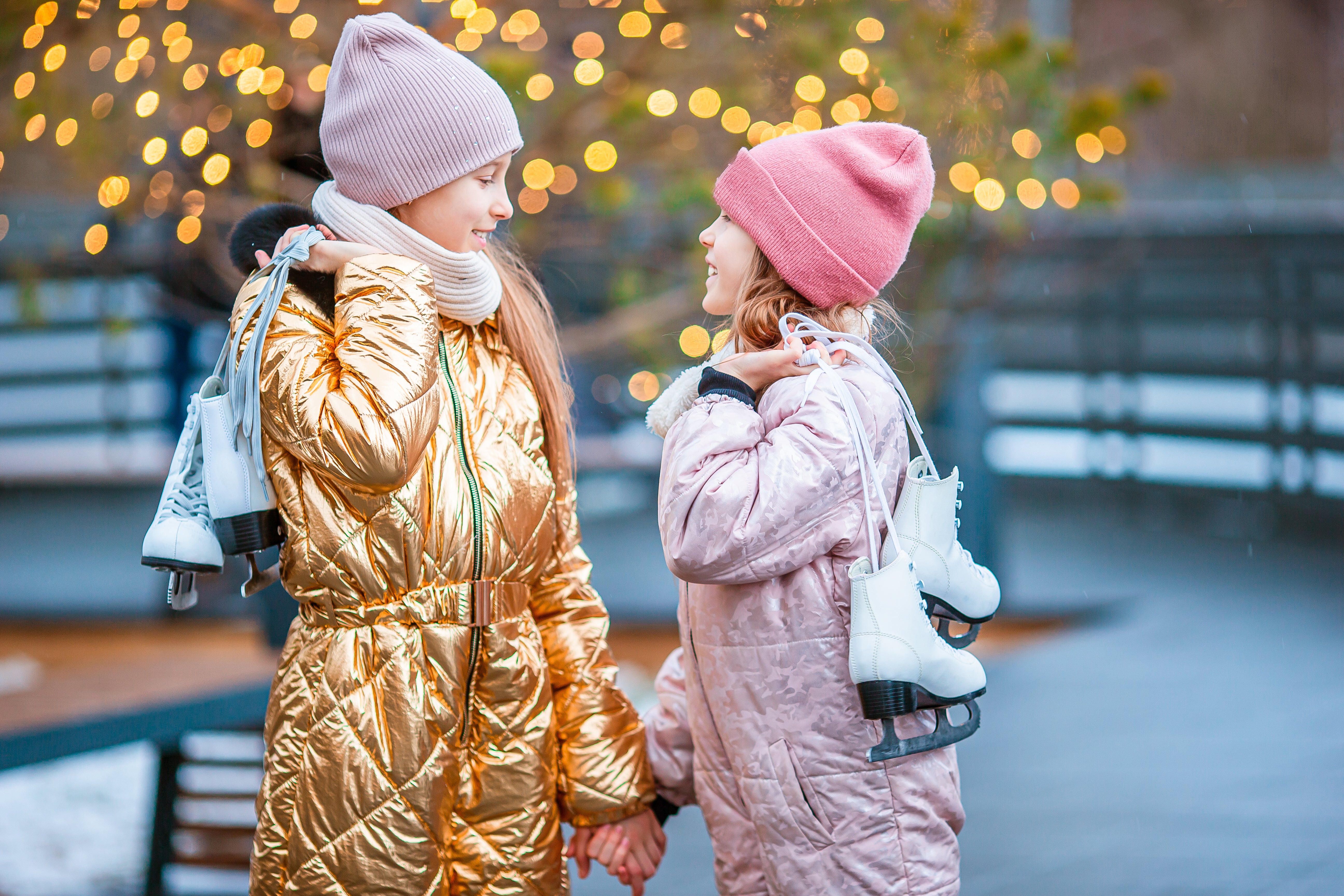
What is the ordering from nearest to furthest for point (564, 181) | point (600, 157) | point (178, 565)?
point (178, 565) < point (600, 157) < point (564, 181)

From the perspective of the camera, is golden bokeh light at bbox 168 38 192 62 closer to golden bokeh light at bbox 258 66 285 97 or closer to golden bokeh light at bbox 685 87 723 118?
golden bokeh light at bbox 258 66 285 97

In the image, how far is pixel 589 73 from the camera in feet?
9.84

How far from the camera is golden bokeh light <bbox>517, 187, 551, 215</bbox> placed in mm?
3324

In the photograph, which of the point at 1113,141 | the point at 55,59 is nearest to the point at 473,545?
the point at 55,59

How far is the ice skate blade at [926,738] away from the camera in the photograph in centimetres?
134

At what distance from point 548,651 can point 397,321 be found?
50 centimetres

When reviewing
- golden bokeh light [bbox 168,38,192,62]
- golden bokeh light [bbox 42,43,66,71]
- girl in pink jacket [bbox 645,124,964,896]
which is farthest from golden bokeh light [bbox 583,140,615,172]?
girl in pink jacket [bbox 645,124,964,896]

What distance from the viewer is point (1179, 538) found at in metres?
7.20

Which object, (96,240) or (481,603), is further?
(96,240)

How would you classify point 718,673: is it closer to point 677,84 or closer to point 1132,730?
point 677,84

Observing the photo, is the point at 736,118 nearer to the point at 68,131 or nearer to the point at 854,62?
the point at 854,62

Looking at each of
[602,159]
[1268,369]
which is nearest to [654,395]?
[602,159]

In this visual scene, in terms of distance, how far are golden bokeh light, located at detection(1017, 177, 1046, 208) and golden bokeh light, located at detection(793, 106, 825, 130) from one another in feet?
1.96

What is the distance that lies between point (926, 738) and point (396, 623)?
63 centimetres
